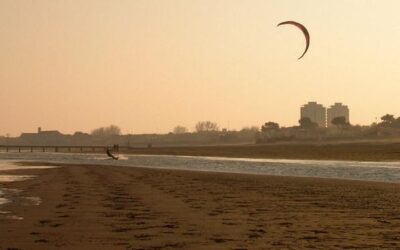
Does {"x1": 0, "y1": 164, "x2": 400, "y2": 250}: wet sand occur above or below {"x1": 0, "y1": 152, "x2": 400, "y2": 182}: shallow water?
below

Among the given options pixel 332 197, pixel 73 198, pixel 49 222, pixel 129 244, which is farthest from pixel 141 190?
pixel 129 244

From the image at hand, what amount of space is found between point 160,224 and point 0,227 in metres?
3.27

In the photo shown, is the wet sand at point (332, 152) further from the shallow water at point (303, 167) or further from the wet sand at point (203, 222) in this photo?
the wet sand at point (203, 222)

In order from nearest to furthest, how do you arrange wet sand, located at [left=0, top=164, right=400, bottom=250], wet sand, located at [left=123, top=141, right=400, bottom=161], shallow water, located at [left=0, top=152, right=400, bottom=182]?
wet sand, located at [left=0, top=164, right=400, bottom=250]
shallow water, located at [left=0, top=152, right=400, bottom=182]
wet sand, located at [left=123, top=141, right=400, bottom=161]

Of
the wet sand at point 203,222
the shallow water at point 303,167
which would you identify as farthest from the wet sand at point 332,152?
the wet sand at point 203,222

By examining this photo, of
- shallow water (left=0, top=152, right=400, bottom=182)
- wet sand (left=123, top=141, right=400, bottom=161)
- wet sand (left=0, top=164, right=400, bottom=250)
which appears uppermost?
wet sand (left=123, top=141, right=400, bottom=161)

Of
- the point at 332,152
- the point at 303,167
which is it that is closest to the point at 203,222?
the point at 303,167

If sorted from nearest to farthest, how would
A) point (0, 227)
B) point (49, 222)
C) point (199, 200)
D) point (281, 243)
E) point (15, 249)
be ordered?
point (15, 249)
point (281, 243)
point (0, 227)
point (49, 222)
point (199, 200)

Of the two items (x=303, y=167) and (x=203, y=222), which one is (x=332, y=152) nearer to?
(x=303, y=167)

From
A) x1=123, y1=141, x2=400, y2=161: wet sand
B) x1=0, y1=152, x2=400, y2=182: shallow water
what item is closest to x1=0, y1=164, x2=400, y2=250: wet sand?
x1=0, y1=152, x2=400, y2=182: shallow water

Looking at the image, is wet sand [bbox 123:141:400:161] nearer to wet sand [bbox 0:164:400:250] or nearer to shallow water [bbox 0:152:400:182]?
shallow water [bbox 0:152:400:182]

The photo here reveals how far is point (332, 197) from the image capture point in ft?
66.4

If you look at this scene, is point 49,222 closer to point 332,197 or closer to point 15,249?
point 15,249

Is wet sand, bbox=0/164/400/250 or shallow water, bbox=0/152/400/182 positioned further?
shallow water, bbox=0/152/400/182
